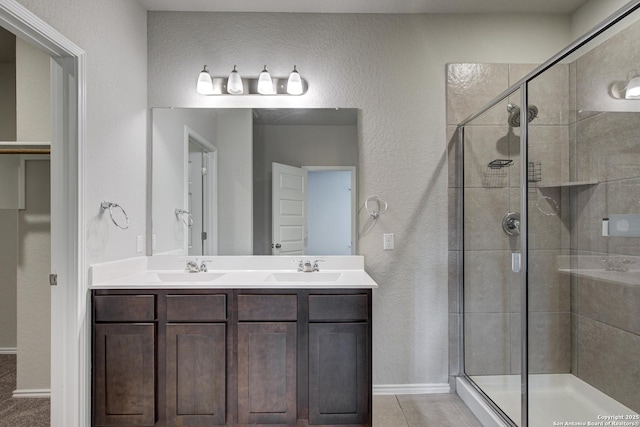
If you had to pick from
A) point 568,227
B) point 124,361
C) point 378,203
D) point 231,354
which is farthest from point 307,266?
point 568,227

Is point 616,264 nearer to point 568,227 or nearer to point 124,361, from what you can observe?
point 568,227

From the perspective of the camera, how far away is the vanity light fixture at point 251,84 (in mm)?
2596

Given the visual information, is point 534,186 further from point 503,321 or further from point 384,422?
point 384,422

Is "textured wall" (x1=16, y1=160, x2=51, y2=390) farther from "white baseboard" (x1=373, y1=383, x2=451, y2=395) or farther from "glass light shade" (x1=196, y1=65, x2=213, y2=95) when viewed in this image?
"white baseboard" (x1=373, y1=383, x2=451, y2=395)

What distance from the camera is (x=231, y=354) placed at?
205 centimetres

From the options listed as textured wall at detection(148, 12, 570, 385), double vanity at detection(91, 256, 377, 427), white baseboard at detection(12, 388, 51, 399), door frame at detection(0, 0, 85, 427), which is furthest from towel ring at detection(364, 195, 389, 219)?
white baseboard at detection(12, 388, 51, 399)

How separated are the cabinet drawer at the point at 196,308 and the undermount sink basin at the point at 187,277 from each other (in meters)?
0.40

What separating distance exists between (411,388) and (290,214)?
152 cm

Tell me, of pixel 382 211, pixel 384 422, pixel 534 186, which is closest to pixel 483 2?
pixel 534 186

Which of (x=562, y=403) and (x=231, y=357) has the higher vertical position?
(x=231, y=357)

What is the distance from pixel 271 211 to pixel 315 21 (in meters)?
1.42

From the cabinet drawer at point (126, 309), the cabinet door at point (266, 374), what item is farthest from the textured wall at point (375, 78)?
the cabinet drawer at point (126, 309)

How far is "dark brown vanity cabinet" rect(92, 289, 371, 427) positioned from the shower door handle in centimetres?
85

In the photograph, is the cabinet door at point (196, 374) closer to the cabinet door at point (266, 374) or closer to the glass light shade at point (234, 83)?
the cabinet door at point (266, 374)
